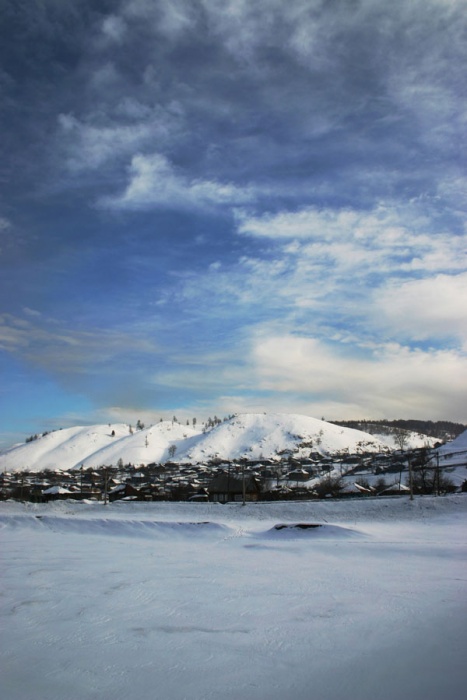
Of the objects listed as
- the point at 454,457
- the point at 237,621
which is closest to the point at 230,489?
the point at 454,457

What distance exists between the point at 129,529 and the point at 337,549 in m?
15.9

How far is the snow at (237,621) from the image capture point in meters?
6.78

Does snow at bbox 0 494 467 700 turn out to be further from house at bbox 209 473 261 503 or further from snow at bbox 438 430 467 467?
snow at bbox 438 430 467 467

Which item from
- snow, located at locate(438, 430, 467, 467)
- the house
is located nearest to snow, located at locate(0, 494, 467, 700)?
the house

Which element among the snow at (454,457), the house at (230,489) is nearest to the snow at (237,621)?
the house at (230,489)

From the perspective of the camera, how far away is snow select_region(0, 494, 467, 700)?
678 cm

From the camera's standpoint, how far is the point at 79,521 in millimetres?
35281

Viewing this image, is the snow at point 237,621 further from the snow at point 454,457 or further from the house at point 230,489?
the snow at point 454,457

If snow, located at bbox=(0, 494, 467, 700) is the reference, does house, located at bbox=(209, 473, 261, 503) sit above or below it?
below

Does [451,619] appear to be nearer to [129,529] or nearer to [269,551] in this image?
[269,551]

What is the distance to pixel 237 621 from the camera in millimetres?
9875

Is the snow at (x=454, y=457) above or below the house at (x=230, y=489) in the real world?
above

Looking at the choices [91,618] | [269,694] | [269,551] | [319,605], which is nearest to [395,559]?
[269,551]

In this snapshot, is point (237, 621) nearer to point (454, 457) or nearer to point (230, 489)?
point (230, 489)
